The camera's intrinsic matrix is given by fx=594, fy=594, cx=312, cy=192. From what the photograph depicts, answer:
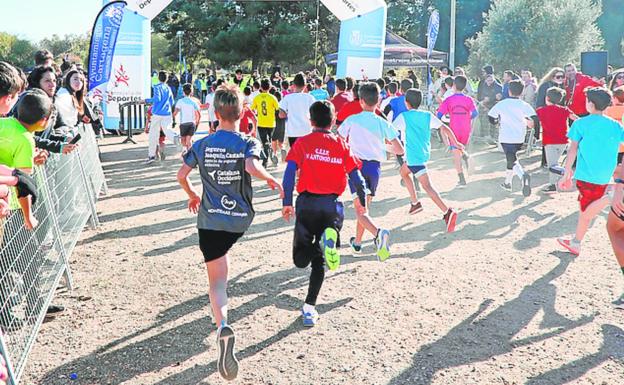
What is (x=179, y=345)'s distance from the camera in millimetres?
4227

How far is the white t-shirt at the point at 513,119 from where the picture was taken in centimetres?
907

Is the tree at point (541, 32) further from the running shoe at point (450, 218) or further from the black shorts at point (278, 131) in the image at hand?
the running shoe at point (450, 218)

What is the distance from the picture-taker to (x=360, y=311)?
15.9ft

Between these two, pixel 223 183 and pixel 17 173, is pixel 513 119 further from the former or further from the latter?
pixel 17 173

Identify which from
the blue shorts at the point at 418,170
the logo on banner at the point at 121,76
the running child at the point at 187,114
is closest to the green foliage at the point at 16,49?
the logo on banner at the point at 121,76

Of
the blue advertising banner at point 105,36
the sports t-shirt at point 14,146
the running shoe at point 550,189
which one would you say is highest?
the blue advertising banner at point 105,36

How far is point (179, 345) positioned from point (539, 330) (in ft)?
8.80

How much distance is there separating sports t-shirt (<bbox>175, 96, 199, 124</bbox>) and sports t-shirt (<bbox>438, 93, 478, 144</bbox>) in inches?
189

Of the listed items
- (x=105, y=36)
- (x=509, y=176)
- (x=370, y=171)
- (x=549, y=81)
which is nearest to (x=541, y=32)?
(x=549, y=81)

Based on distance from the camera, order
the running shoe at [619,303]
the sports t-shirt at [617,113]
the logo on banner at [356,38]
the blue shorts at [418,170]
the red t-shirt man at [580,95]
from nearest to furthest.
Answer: the running shoe at [619,303] < the blue shorts at [418,170] < the sports t-shirt at [617,113] < the red t-shirt man at [580,95] < the logo on banner at [356,38]

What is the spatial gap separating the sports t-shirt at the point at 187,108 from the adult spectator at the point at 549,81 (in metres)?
7.18

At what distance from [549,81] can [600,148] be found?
23.9 feet

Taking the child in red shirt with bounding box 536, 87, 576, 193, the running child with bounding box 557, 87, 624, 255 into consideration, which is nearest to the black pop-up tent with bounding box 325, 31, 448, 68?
the child in red shirt with bounding box 536, 87, 576, 193

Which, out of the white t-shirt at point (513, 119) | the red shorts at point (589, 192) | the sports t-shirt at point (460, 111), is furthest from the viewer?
the sports t-shirt at point (460, 111)
